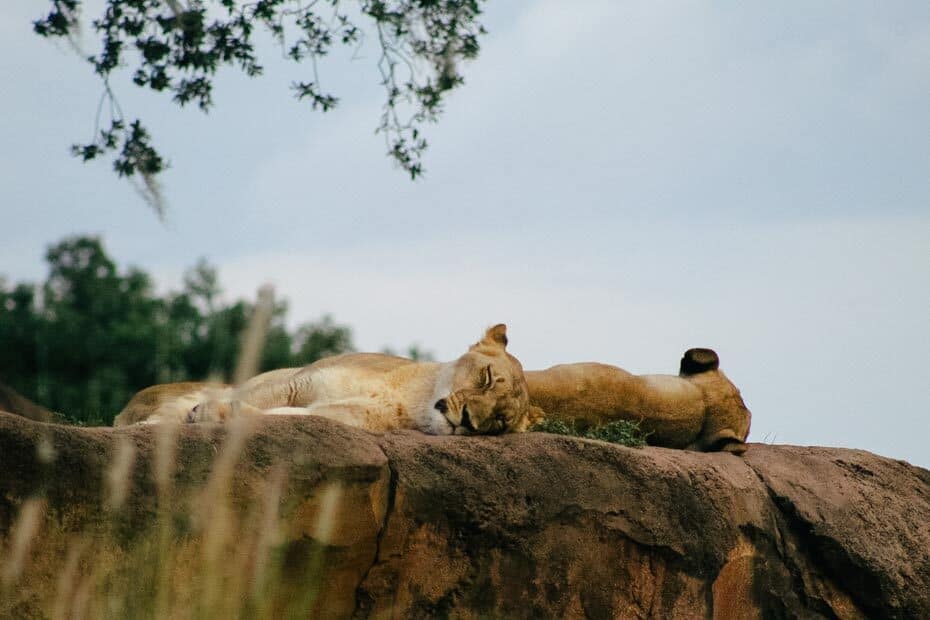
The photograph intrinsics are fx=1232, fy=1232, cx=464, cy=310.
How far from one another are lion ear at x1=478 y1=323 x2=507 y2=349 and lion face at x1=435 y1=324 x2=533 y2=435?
183 millimetres

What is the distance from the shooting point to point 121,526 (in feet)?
Answer: 16.3

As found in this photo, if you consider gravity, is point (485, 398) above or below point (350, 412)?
above

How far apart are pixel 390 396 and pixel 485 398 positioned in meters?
0.61

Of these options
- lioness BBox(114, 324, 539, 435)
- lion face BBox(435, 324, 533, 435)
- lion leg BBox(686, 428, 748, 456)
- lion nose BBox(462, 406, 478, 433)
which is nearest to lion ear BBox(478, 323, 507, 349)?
lioness BBox(114, 324, 539, 435)

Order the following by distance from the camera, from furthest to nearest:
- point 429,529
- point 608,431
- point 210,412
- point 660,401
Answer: point 660,401 → point 608,431 → point 210,412 → point 429,529

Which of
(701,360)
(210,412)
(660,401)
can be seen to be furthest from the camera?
(701,360)

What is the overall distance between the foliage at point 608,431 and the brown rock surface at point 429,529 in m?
0.37

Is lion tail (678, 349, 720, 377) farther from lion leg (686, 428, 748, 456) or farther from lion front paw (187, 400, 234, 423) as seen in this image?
lion front paw (187, 400, 234, 423)

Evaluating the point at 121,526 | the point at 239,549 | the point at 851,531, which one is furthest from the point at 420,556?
the point at 851,531

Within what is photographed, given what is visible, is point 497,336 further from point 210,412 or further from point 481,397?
point 210,412

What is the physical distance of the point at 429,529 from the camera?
19.0ft

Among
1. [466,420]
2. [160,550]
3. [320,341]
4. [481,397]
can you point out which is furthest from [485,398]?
[320,341]

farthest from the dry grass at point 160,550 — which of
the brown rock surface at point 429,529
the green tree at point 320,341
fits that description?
the green tree at point 320,341

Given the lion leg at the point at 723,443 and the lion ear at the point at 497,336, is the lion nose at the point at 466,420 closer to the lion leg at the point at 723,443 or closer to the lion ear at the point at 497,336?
the lion ear at the point at 497,336
